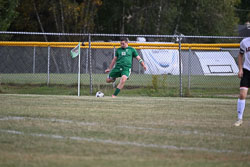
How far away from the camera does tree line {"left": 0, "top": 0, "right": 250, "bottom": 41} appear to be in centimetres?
3531

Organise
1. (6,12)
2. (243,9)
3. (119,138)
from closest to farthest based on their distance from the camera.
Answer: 1. (119,138)
2. (6,12)
3. (243,9)

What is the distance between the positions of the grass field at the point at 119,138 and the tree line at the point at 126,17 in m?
24.0

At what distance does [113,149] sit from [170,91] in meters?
11.9

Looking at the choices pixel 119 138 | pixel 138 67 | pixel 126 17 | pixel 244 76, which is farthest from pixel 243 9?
pixel 119 138

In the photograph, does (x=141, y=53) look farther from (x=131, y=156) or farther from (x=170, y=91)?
(x=131, y=156)

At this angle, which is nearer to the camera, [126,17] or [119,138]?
[119,138]

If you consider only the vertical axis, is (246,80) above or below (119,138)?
above

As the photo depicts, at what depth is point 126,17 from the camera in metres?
41.8

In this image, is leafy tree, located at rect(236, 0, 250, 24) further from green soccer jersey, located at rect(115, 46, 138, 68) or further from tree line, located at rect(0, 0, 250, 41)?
green soccer jersey, located at rect(115, 46, 138, 68)

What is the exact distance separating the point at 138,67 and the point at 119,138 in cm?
2165

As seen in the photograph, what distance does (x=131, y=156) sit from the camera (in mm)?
5488

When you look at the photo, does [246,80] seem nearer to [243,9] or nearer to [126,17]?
[126,17]

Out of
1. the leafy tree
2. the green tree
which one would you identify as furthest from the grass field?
the leafy tree

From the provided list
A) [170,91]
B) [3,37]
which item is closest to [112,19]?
[3,37]
